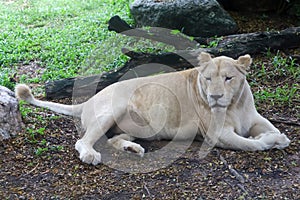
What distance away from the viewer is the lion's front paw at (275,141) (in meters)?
4.75

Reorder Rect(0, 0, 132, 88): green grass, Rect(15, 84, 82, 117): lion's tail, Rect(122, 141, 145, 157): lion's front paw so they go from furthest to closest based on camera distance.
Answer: Rect(0, 0, 132, 88): green grass < Rect(15, 84, 82, 117): lion's tail < Rect(122, 141, 145, 157): lion's front paw

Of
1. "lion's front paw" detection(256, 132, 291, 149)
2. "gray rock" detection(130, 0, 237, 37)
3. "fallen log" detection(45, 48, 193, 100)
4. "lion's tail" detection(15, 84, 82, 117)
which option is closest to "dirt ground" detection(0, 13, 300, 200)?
"lion's front paw" detection(256, 132, 291, 149)

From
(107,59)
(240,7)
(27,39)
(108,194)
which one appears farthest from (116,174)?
(240,7)

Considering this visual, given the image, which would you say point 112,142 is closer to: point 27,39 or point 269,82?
point 269,82

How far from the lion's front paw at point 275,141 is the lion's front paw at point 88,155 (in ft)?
5.31

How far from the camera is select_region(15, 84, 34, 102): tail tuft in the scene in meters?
5.71

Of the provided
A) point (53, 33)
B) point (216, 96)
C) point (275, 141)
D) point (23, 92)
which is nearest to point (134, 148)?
point (216, 96)

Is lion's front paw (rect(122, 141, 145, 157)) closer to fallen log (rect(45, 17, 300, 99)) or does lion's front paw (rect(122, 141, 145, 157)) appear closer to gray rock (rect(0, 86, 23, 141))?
gray rock (rect(0, 86, 23, 141))

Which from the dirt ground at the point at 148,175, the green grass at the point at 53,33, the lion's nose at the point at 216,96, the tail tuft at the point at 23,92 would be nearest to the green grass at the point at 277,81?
the dirt ground at the point at 148,175

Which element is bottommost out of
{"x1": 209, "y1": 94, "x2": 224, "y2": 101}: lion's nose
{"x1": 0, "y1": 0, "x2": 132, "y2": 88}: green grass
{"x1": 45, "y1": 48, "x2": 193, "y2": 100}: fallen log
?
{"x1": 0, "y1": 0, "x2": 132, "y2": 88}: green grass

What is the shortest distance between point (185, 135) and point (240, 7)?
19.4 ft

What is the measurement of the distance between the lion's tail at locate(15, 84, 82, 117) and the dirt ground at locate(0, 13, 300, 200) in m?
0.43

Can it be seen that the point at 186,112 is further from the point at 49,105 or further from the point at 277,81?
the point at 277,81

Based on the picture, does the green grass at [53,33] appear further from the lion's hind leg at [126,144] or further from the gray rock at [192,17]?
the lion's hind leg at [126,144]
